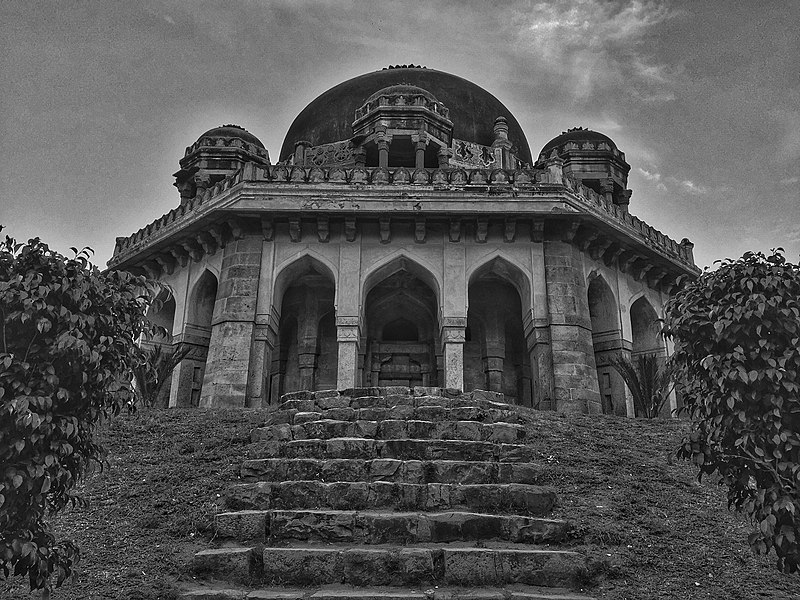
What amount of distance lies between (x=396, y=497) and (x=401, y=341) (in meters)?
13.1

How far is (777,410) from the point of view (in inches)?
206

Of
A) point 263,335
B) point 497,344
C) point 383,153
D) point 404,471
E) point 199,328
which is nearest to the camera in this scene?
point 404,471

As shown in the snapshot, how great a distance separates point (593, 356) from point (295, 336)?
8.13 m

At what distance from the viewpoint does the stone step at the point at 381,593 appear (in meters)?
5.65

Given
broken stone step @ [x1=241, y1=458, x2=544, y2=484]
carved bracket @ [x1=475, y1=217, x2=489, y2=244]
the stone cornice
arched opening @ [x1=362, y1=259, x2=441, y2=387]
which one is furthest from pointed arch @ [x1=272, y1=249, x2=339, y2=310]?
broken stone step @ [x1=241, y1=458, x2=544, y2=484]

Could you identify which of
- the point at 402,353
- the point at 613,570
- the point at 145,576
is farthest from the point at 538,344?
the point at 145,576

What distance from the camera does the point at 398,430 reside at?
29.7 feet

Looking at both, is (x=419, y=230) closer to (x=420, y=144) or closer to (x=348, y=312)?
(x=348, y=312)


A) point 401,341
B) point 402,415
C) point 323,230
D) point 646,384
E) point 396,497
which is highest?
point 323,230

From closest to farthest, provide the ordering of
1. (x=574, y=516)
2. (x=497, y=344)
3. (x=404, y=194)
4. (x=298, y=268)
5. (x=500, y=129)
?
(x=574, y=516) → (x=404, y=194) → (x=298, y=268) → (x=497, y=344) → (x=500, y=129)

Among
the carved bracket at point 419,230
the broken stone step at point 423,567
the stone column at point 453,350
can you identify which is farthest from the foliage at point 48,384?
the carved bracket at point 419,230

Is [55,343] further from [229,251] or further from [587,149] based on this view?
[587,149]

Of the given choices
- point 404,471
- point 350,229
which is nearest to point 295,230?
point 350,229

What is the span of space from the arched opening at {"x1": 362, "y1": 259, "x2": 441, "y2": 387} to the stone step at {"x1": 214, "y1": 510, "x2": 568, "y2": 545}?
12.6 meters
